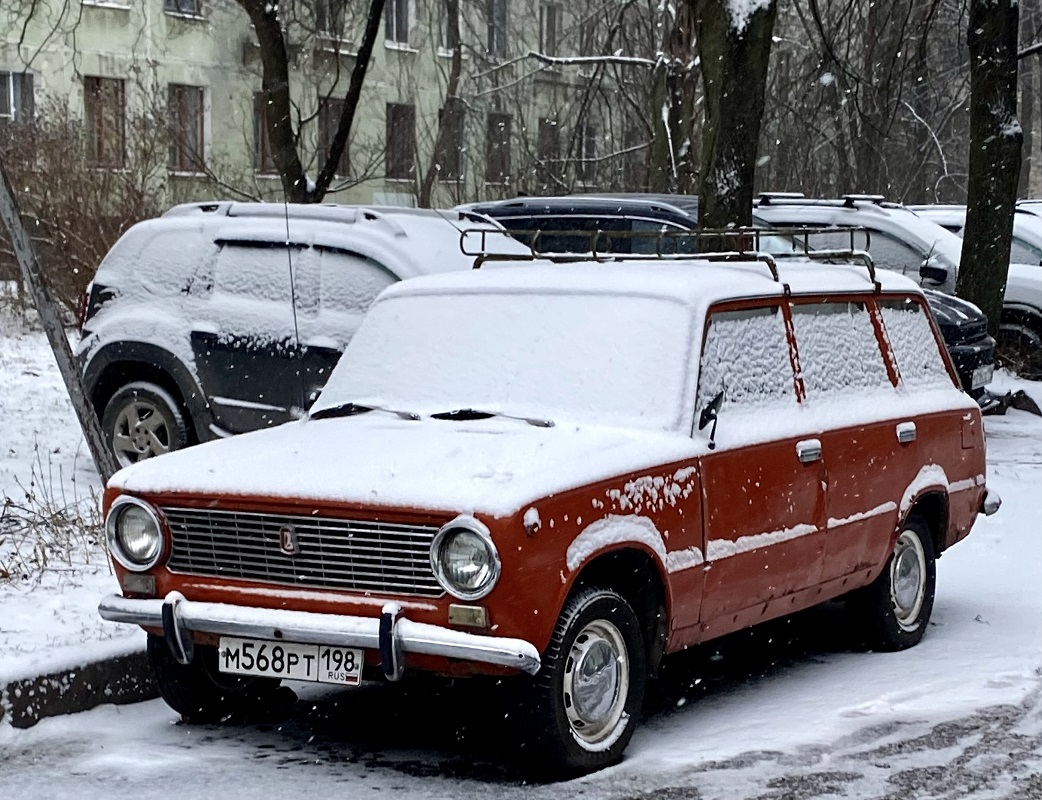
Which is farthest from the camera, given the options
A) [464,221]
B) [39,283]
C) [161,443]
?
[464,221]

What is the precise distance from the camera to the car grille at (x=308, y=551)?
18.5 ft

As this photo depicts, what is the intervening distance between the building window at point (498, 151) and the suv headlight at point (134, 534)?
2851cm

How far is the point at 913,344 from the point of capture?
8.34 metres

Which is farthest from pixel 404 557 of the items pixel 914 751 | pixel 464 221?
pixel 464 221

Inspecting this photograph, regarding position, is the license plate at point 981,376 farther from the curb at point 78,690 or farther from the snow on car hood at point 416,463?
the curb at point 78,690

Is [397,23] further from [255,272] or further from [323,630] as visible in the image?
[323,630]

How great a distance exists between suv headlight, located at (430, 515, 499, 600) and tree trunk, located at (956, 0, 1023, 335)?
11.6 meters

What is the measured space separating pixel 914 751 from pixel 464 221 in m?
7.51

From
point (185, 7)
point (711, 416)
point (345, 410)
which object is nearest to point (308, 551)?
point (345, 410)

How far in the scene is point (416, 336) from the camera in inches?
280

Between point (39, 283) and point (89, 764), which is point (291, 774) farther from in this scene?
point (39, 283)

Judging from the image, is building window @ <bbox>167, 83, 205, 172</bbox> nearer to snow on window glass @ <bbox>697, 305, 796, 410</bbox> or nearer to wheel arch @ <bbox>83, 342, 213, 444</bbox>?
wheel arch @ <bbox>83, 342, 213, 444</bbox>

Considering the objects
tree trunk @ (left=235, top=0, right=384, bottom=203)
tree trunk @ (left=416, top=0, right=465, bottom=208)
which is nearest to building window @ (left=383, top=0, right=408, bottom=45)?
tree trunk @ (left=416, top=0, right=465, bottom=208)

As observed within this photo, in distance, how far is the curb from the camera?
6297 millimetres
